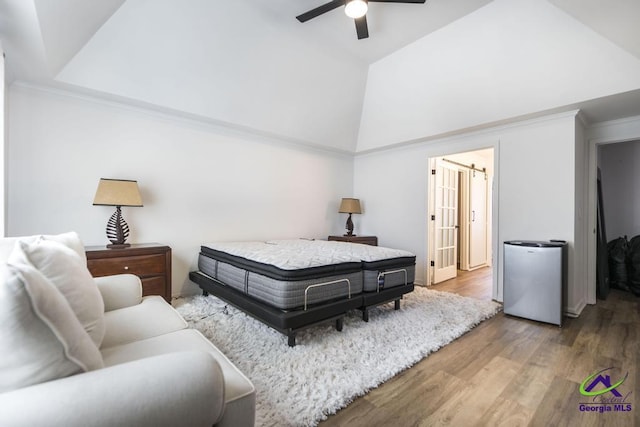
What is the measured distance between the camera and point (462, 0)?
2680 mm

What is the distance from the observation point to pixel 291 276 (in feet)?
7.33

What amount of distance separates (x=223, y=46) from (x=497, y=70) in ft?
9.44

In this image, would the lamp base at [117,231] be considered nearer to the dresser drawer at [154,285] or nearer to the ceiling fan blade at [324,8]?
the dresser drawer at [154,285]

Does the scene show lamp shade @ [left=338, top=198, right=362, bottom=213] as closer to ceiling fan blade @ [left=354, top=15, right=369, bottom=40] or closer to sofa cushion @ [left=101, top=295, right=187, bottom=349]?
ceiling fan blade @ [left=354, top=15, right=369, bottom=40]

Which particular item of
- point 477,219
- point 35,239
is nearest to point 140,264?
point 35,239

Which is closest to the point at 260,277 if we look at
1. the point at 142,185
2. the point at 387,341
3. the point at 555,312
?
the point at 387,341

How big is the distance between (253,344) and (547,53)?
3722 mm

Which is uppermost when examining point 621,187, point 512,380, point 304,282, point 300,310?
point 621,187

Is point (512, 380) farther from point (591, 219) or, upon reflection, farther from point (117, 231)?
point (117, 231)

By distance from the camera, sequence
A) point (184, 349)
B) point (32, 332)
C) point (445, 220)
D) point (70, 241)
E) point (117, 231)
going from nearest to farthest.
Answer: point (32, 332) → point (184, 349) → point (70, 241) → point (117, 231) → point (445, 220)

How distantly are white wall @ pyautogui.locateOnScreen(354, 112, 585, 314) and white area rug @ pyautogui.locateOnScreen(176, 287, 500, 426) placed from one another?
3.38ft

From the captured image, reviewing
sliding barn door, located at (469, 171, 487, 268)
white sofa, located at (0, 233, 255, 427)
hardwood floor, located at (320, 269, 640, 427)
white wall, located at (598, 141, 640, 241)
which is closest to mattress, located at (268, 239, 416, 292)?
hardwood floor, located at (320, 269, 640, 427)

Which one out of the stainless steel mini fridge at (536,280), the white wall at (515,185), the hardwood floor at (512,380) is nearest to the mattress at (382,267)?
the hardwood floor at (512,380)

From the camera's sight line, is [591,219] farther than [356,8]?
Yes
